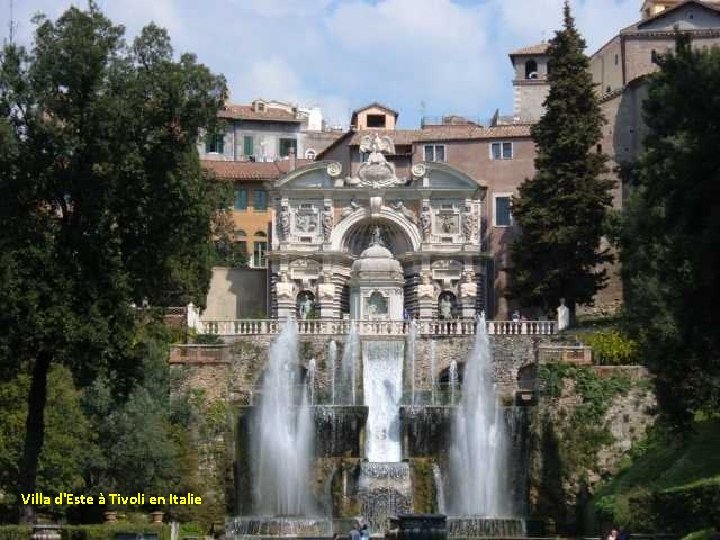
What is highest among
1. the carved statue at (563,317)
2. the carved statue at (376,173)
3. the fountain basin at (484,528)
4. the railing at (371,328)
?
the carved statue at (376,173)

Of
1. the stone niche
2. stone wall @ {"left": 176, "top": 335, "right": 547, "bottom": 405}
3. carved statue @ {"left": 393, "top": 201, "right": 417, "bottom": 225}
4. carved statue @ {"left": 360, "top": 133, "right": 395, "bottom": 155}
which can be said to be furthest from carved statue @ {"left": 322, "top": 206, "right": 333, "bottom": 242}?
stone wall @ {"left": 176, "top": 335, "right": 547, "bottom": 405}

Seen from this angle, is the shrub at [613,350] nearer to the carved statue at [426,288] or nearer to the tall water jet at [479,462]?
the tall water jet at [479,462]

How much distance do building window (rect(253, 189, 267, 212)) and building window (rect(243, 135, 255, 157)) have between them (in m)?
12.8

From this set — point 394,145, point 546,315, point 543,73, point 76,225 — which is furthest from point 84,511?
point 543,73

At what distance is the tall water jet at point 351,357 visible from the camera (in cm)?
5819

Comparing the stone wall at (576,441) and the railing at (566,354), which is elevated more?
the railing at (566,354)

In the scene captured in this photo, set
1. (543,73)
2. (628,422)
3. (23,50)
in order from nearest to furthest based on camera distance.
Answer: (23,50) → (628,422) → (543,73)

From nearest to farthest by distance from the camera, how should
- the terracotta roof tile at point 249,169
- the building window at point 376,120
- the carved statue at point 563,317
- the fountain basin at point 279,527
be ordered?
the fountain basin at point 279,527
the carved statue at point 563,317
the terracotta roof tile at point 249,169
the building window at point 376,120

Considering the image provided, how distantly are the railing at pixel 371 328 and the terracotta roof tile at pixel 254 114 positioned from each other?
39882 mm

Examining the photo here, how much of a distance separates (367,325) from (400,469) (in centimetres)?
999

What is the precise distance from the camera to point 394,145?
84000mm

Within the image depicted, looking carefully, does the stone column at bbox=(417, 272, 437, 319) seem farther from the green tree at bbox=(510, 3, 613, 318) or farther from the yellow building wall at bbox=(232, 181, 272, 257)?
the yellow building wall at bbox=(232, 181, 272, 257)

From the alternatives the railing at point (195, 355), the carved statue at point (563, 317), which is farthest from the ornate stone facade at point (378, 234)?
the railing at point (195, 355)

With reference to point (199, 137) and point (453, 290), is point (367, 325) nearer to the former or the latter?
point (453, 290)
